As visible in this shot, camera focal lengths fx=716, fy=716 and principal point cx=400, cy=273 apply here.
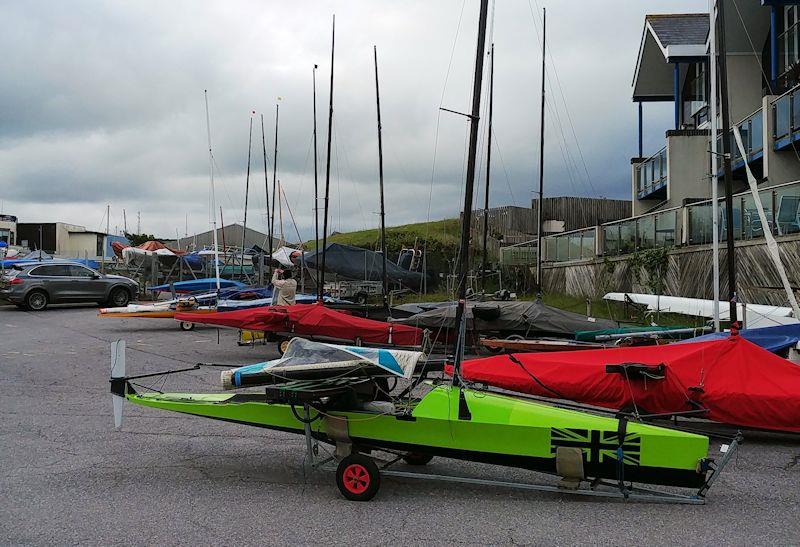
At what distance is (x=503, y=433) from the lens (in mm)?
6344

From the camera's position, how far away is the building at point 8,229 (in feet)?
209

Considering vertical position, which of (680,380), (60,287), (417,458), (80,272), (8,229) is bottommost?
(417,458)

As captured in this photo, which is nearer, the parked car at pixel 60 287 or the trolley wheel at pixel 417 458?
the trolley wheel at pixel 417 458

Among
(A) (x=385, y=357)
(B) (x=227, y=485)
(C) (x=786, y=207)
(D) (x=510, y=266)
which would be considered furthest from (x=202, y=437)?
(D) (x=510, y=266)

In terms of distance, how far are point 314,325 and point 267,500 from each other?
30.5 feet

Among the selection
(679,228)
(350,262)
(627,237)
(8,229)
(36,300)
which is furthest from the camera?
(8,229)

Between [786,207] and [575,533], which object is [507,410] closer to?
[575,533]

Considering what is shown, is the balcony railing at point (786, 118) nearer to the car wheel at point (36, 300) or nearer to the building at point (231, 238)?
the car wheel at point (36, 300)

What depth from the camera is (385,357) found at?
21.8 feet

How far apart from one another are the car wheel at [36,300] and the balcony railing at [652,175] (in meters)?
23.7

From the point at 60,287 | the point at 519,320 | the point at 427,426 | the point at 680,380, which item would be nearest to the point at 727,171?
the point at 519,320

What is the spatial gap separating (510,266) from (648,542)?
26663 millimetres

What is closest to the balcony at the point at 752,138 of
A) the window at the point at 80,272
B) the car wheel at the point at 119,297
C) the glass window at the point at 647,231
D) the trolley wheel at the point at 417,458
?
the glass window at the point at 647,231

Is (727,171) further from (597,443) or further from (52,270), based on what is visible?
(52,270)
